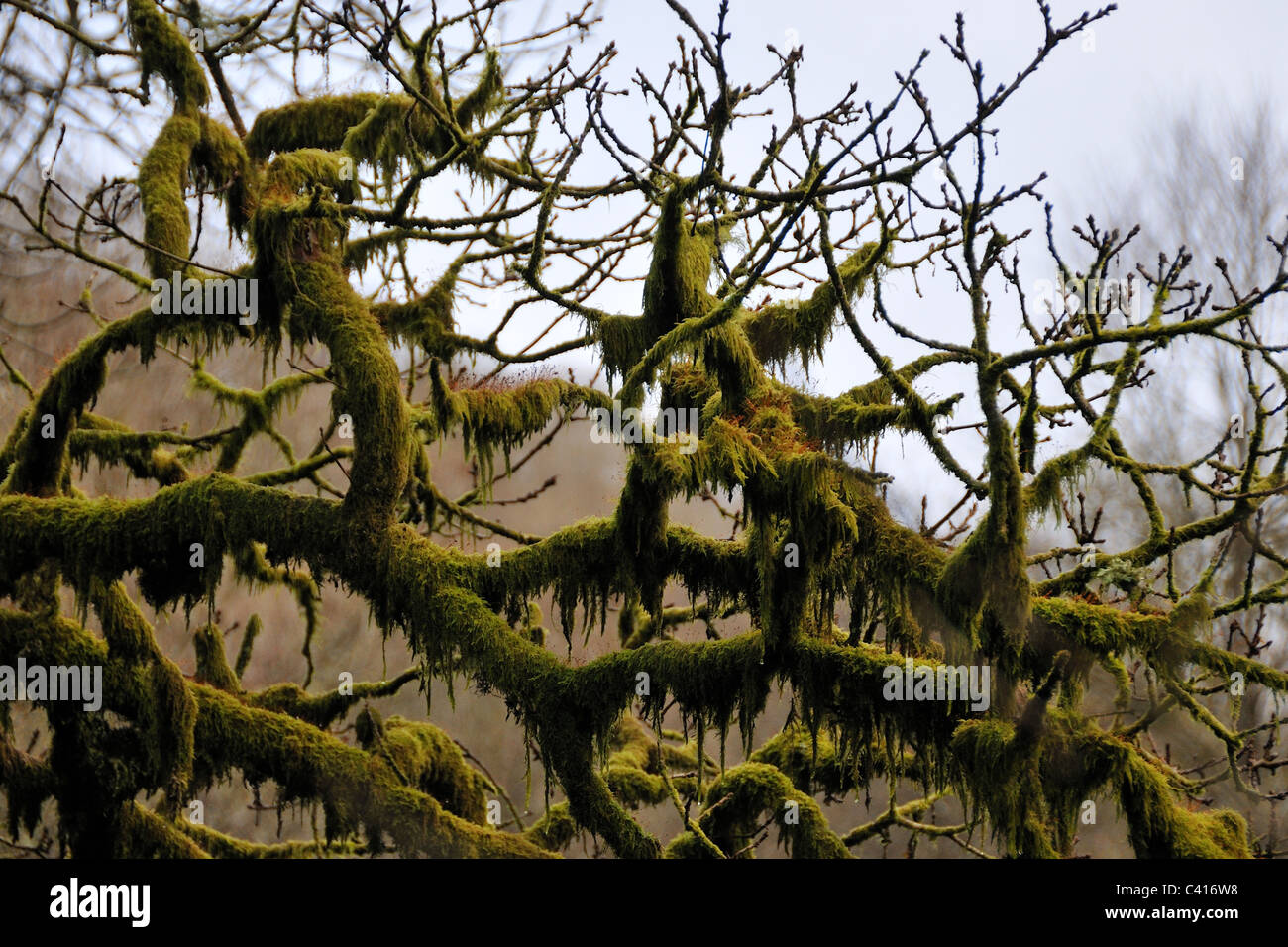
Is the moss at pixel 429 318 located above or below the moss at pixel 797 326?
above

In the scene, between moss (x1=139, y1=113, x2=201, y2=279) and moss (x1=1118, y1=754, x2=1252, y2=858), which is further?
moss (x1=139, y1=113, x2=201, y2=279)

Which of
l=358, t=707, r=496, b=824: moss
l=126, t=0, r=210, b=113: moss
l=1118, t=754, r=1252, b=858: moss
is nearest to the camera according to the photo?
l=1118, t=754, r=1252, b=858: moss

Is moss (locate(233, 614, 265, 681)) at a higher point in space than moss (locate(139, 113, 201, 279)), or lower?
lower

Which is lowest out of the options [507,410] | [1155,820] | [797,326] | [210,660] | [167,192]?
[1155,820]

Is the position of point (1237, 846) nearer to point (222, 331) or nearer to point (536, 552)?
point (536, 552)

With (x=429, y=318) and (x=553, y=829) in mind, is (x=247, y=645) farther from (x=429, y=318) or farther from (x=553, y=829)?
(x=429, y=318)

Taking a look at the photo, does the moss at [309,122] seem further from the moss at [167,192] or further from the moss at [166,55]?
the moss at [167,192]

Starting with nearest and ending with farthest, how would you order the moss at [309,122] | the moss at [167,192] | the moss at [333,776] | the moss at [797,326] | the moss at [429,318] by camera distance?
1. the moss at [333,776]
2. the moss at [167,192]
3. the moss at [797,326]
4. the moss at [429,318]
5. the moss at [309,122]

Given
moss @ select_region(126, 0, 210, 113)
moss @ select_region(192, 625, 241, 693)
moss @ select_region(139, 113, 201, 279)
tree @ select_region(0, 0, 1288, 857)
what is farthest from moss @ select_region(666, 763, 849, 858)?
moss @ select_region(126, 0, 210, 113)

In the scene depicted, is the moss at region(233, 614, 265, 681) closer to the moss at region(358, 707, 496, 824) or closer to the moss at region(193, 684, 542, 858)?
the moss at region(358, 707, 496, 824)

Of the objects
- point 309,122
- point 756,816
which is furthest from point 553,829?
point 309,122

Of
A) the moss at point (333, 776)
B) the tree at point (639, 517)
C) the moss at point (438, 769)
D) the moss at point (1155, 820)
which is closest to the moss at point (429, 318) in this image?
the tree at point (639, 517)

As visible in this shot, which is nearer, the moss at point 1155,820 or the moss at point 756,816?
the moss at point 1155,820
